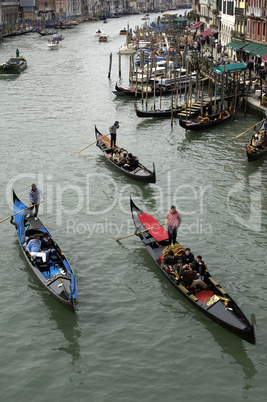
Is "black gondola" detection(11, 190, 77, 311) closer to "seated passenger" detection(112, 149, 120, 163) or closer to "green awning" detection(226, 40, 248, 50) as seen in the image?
"seated passenger" detection(112, 149, 120, 163)

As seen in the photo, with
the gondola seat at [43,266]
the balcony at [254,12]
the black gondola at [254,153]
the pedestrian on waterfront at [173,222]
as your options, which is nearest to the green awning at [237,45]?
the balcony at [254,12]

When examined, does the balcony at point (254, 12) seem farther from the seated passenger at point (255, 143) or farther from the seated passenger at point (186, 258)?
the seated passenger at point (186, 258)

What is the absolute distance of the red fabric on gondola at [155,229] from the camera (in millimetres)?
12812

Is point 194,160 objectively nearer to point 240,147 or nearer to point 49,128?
point 240,147

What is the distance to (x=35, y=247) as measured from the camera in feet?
39.2

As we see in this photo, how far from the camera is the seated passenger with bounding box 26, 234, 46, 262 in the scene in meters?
11.7

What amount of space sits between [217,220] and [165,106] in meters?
15.8

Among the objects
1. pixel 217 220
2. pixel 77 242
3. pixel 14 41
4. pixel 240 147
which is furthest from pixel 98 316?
pixel 14 41

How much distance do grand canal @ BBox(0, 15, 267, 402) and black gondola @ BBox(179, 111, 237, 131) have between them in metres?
0.34

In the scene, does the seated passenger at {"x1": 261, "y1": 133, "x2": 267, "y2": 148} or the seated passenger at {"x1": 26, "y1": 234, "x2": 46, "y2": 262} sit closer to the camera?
the seated passenger at {"x1": 26, "y1": 234, "x2": 46, "y2": 262}

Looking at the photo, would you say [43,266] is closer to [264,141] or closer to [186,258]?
[186,258]

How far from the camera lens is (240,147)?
69.1ft

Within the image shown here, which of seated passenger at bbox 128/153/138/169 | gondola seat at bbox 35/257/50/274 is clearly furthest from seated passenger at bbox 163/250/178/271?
seated passenger at bbox 128/153/138/169

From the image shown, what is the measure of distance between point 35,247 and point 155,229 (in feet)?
9.47
